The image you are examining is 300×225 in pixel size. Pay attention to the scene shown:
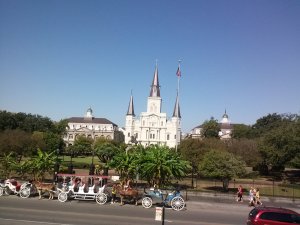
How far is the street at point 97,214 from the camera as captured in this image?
15.5m

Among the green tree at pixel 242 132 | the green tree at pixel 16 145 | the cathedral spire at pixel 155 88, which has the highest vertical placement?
the cathedral spire at pixel 155 88

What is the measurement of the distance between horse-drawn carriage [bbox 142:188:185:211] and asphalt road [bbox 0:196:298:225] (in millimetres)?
387

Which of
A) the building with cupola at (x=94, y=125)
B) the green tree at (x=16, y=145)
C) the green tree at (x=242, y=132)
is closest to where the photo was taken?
the green tree at (x=16, y=145)

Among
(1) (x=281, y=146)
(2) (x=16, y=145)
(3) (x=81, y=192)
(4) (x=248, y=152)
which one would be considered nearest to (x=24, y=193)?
(3) (x=81, y=192)

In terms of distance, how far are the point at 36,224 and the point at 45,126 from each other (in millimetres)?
95318

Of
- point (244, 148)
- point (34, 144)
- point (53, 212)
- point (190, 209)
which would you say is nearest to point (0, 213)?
point (53, 212)

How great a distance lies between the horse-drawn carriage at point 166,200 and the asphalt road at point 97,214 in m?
0.39

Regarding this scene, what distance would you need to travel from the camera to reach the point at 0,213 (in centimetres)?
1634

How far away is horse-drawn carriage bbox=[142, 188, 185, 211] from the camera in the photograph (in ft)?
66.4

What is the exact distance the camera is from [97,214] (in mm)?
17297

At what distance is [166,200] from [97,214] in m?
5.08

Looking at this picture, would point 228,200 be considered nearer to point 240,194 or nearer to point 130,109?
point 240,194

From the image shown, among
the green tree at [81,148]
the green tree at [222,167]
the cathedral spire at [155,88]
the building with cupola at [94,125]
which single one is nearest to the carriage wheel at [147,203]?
the green tree at [222,167]

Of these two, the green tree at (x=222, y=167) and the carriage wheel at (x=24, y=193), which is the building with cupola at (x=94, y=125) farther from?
the carriage wheel at (x=24, y=193)
